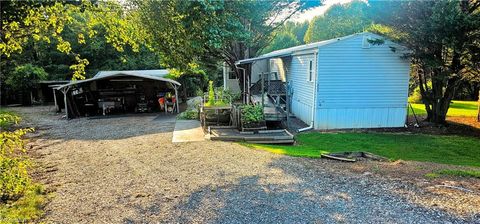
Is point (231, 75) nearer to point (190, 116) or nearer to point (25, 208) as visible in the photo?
point (190, 116)

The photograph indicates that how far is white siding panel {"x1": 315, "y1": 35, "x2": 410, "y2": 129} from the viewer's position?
12406 mm

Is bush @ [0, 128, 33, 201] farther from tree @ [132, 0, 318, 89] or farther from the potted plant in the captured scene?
the potted plant

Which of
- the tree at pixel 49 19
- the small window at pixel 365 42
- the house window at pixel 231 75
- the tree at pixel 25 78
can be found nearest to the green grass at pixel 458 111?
the small window at pixel 365 42

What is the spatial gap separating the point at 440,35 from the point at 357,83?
329 cm

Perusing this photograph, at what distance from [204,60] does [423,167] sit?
17815mm

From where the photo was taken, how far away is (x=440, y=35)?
36.4 feet

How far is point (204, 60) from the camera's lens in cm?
2256

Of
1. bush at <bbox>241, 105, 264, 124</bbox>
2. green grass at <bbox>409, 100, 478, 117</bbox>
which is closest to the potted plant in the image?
bush at <bbox>241, 105, 264, 124</bbox>

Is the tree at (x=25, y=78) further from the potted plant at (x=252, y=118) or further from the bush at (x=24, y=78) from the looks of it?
the potted plant at (x=252, y=118)

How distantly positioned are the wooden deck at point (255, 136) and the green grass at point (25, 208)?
5.84 m

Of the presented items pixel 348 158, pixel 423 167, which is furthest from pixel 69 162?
pixel 423 167

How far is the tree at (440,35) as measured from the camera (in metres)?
10.7

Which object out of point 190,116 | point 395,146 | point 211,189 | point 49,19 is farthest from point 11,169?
point 190,116

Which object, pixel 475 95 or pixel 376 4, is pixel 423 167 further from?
pixel 475 95
